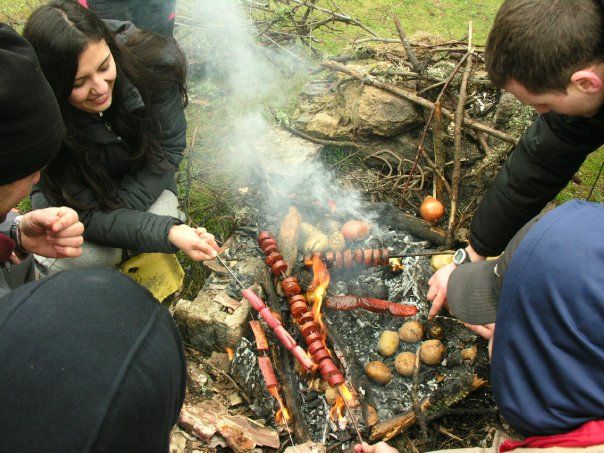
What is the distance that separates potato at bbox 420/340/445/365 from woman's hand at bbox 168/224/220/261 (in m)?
1.57

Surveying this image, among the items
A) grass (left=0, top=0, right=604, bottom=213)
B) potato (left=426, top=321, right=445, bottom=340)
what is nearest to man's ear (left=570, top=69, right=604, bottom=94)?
potato (left=426, top=321, right=445, bottom=340)

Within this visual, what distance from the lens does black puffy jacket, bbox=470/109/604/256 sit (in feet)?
8.33

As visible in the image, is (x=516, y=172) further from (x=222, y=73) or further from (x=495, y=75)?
(x=222, y=73)

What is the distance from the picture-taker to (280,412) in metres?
2.96

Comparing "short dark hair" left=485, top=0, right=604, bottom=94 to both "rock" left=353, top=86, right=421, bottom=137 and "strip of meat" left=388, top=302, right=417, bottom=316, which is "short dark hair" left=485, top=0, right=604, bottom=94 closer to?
"strip of meat" left=388, top=302, right=417, bottom=316

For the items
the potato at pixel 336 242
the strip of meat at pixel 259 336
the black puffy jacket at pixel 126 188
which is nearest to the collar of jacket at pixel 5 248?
the black puffy jacket at pixel 126 188

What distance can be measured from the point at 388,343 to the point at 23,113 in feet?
8.49

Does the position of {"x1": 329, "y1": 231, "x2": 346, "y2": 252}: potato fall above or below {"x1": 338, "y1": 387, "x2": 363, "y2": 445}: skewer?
above

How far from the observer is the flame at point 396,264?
12.0 feet

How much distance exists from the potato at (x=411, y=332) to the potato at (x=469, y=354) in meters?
0.30

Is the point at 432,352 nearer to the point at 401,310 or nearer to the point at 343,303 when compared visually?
the point at 401,310

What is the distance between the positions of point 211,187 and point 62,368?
12.4 feet

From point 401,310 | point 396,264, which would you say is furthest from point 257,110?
point 401,310

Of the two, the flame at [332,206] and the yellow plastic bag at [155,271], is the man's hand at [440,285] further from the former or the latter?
the yellow plastic bag at [155,271]
